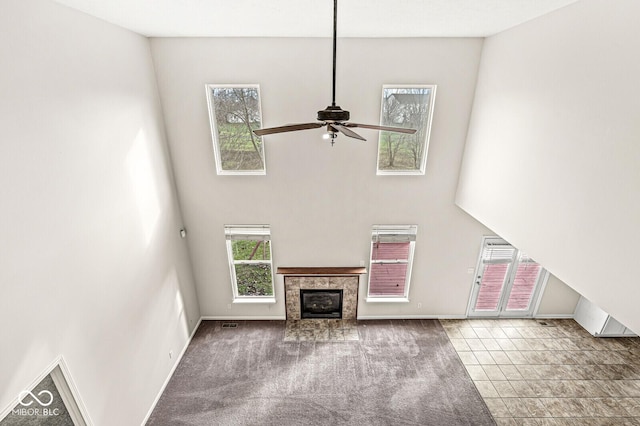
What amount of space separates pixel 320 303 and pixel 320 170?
281 cm

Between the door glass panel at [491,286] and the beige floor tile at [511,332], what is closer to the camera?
the beige floor tile at [511,332]

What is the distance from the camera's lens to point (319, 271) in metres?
5.87

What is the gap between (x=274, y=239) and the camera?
573 cm

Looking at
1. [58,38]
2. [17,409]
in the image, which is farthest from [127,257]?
[58,38]

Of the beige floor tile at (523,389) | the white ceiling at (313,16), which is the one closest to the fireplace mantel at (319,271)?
the beige floor tile at (523,389)

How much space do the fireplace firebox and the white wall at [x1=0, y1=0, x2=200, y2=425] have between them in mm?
2595

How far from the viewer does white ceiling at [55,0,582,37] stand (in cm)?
306

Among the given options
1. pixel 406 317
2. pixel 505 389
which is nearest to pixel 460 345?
pixel 505 389

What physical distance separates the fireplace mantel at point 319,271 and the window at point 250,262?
12.9 inches

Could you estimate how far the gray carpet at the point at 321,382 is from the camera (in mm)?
4410

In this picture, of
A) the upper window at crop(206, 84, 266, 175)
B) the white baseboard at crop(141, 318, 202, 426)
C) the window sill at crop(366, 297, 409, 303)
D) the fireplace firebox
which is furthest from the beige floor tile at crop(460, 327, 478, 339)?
the white baseboard at crop(141, 318, 202, 426)

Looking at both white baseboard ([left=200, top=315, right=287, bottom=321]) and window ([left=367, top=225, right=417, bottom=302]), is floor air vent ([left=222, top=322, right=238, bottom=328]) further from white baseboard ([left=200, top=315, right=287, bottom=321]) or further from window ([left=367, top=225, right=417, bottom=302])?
window ([left=367, top=225, right=417, bottom=302])

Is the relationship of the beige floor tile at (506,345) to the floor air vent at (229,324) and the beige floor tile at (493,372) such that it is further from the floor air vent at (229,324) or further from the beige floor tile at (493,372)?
the floor air vent at (229,324)

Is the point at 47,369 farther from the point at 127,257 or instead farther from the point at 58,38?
the point at 58,38
